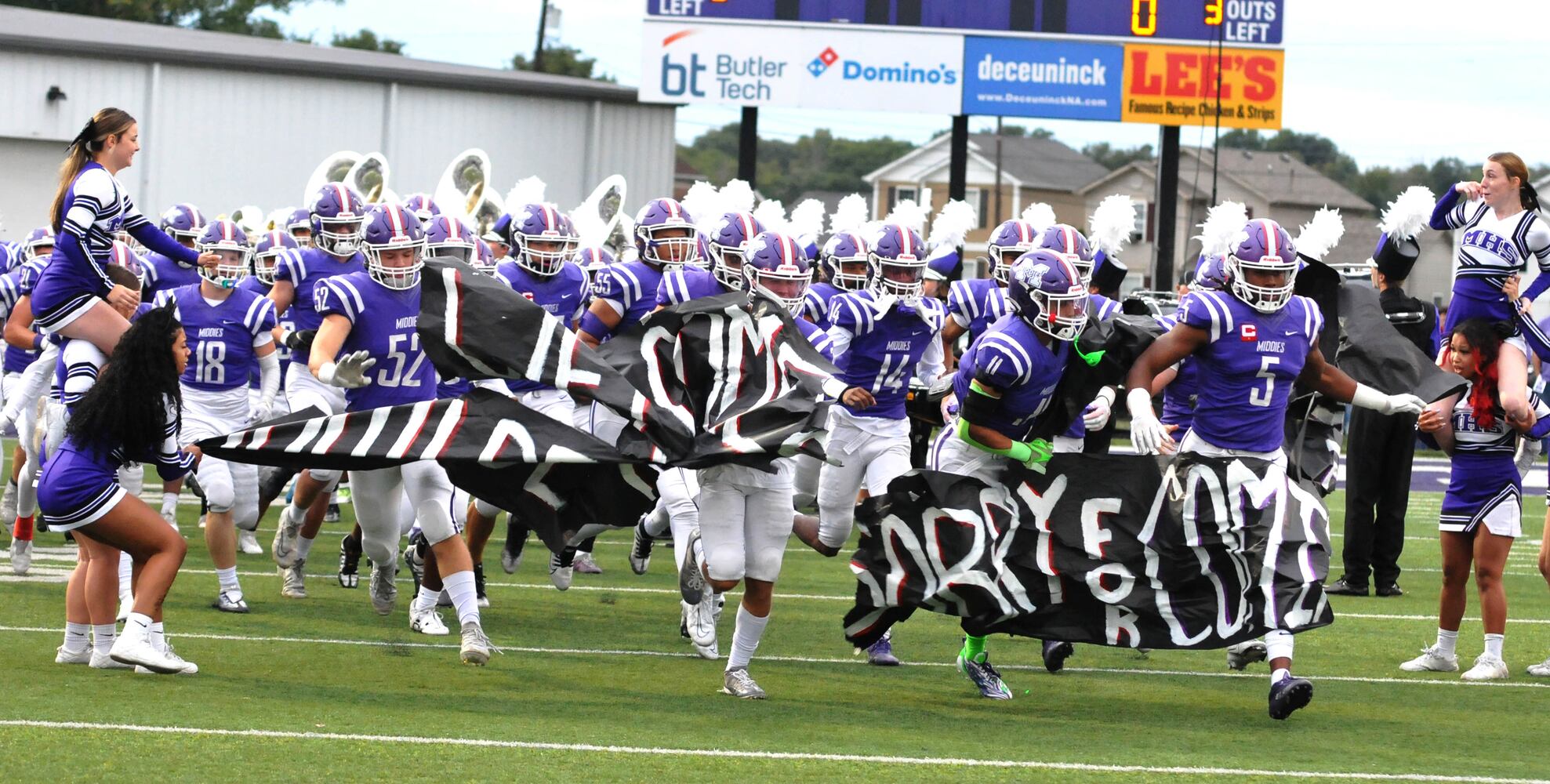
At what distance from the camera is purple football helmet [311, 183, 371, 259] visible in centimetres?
958

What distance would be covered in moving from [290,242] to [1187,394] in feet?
19.7

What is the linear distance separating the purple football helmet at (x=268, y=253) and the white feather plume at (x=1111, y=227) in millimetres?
5040

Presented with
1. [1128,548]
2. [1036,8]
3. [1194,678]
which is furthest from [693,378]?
[1036,8]

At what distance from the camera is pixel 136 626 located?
698 cm

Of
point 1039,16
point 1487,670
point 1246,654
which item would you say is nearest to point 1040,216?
point 1246,654

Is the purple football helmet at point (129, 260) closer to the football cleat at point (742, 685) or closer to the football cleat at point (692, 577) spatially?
the football cleat at point (692, 577)

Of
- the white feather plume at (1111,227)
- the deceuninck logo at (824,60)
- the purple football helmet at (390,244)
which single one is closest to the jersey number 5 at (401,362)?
the purple football helmet at (390,244)

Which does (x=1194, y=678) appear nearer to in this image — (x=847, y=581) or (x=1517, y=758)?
(x=1517, y=758)

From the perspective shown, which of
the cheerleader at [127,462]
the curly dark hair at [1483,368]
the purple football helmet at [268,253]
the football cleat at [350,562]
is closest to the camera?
the cheerleader at [127,462]

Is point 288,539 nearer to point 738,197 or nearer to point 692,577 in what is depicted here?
point 692,577

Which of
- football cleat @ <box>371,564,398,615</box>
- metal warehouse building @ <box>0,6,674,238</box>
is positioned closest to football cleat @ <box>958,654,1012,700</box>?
football cleat @ <box>371,564,398,615</box>

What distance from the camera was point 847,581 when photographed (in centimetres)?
1098

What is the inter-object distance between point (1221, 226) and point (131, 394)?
5.47 metres

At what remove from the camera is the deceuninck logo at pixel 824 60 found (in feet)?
83.9
